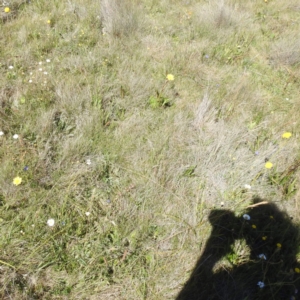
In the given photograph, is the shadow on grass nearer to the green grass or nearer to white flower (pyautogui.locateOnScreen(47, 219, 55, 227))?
the green grass

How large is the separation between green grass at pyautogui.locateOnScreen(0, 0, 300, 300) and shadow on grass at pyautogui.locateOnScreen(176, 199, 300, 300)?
0.06 metres

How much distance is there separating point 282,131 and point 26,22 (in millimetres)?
3563

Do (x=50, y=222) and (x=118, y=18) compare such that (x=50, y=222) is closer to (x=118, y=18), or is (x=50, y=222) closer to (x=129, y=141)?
(x=129, y=141)

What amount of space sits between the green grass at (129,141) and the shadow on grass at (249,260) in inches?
2.3

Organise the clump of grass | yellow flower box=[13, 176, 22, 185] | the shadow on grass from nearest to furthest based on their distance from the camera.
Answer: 1. the shadow on grass
2. yellow flower box=[13, 176, 22, 185]
3. the clump of grass

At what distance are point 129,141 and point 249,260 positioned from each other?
1.40m

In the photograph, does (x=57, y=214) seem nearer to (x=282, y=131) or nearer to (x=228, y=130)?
(x=228, y=130)

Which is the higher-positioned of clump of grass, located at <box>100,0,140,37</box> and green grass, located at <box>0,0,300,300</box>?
clump of grass, located at <box>100,0,140,37</box>

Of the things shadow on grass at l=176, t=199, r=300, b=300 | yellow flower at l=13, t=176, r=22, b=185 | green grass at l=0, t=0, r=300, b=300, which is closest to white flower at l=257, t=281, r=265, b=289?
shadow on grass at l=176, t=199, r=300, b=300

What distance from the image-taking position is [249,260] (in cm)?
190

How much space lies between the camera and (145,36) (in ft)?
12.3

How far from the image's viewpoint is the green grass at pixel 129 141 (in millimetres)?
1791

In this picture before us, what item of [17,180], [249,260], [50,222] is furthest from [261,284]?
[17,180]

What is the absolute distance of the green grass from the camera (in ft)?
→ 5.88
